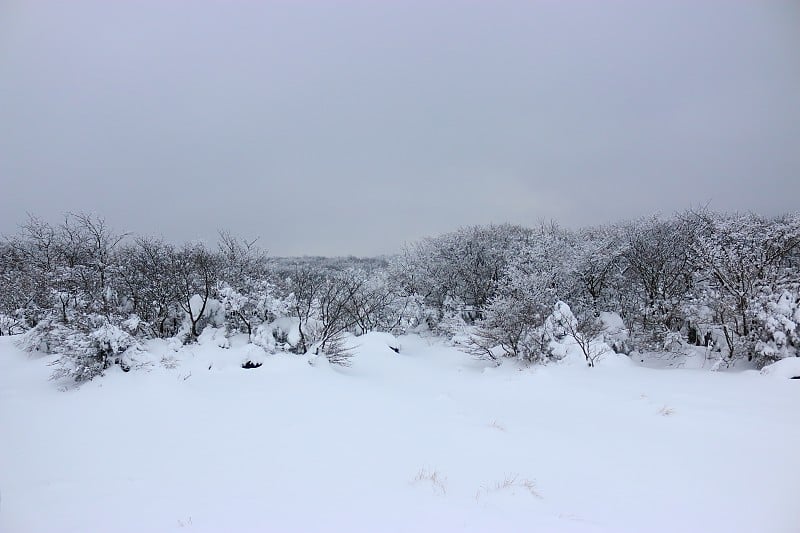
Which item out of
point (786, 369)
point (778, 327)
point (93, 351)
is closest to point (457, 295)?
point (778, 327)

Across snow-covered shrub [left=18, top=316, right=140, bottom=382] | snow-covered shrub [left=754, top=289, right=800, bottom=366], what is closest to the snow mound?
snow-covered shrub [left=754, top=289, right=800, bottom=366]

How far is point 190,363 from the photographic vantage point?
16109 millimetres

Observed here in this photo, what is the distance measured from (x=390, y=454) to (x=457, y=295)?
84.8 feet

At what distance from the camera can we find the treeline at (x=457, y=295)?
1520 centimetres

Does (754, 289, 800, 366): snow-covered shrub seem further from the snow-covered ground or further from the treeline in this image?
the snow-covered ground

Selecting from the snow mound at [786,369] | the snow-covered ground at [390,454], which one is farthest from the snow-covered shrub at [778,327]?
the snow-covered ground at [390,454]

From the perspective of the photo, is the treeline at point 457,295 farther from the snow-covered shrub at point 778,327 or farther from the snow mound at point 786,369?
the snow mound at point 786,369

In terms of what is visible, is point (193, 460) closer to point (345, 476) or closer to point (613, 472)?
point (345, 476)

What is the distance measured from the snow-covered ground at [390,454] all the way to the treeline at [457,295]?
3.29 metres

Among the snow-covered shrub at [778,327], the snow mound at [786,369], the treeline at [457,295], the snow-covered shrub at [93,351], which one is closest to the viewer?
the snow mound at [786,369]

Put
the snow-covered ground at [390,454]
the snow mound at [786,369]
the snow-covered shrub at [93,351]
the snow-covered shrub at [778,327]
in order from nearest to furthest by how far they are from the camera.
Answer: the snow-covered ground at [390,454] → the snow mound at [786,369] → the snow-covered shrub at [93,351] → the snow-covered shrub at [778,327]

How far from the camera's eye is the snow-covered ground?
4.93 meters

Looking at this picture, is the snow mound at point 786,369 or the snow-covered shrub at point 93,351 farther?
the snow-covered shrub at point 93,351

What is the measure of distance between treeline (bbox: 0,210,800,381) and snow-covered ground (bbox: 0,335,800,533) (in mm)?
3294
